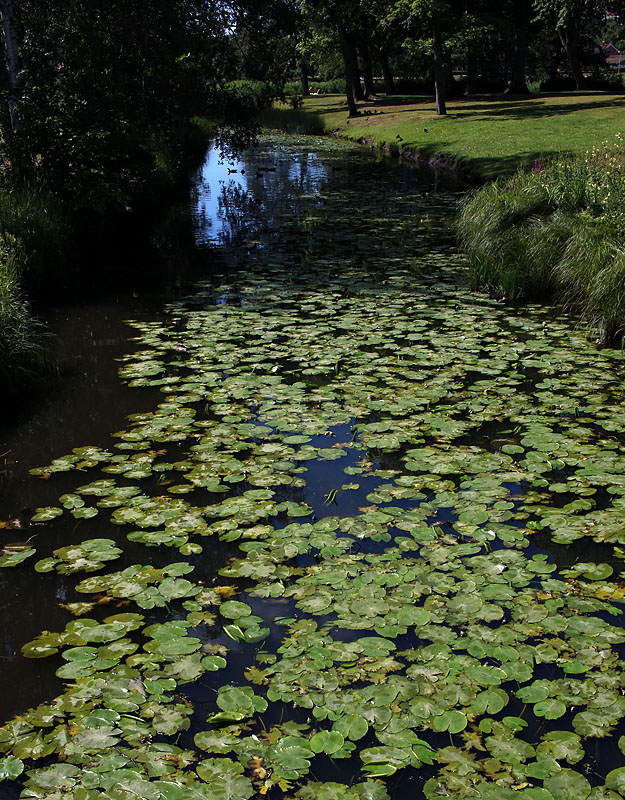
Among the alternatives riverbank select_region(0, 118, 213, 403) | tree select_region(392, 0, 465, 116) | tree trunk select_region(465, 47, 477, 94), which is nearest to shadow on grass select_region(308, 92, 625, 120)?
tree trunk select_region(465, 47, 477, 94)

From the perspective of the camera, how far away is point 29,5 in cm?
1694

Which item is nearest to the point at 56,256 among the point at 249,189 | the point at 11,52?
the point at 11,52

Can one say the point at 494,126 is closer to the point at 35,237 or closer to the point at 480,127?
the point at 480,127

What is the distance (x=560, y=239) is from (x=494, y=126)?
21.0 metres

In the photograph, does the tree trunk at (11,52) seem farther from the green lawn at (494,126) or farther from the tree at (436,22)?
the tree at (436,22)

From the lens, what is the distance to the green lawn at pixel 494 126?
21484 millimetres

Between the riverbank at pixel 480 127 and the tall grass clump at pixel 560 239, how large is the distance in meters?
5.62

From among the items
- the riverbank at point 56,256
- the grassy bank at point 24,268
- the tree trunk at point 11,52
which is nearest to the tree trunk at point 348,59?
the riverbank at point 56,256

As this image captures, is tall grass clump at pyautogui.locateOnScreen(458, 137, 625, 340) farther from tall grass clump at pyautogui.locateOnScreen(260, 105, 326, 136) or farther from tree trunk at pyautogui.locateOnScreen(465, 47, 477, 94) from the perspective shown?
tree trunk at pyautogui.locateOnScreen(465, 47, 477, 94)

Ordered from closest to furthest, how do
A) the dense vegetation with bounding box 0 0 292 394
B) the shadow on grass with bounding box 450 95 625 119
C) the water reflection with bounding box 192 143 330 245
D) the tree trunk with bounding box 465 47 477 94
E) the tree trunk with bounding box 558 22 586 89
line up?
the dense vegetation with bounding box 0 0 292 394, the water reflection with bounding box 192 143 330 245, the shadow on grass with bounding box 450 95 625 119, the tree trunk with bounding box 558 22 586 89, the tree trunk with bounding box 465 47 477 94

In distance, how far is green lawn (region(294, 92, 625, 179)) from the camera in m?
21.5

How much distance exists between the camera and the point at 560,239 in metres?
10.4

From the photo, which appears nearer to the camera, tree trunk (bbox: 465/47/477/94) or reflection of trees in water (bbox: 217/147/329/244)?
reflection of trees in water (bbox: 217/147/329/244)

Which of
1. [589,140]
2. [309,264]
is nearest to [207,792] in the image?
[309,264]
